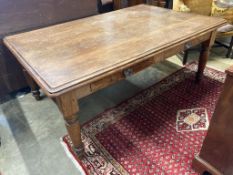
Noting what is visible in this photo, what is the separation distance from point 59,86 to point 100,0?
197cm

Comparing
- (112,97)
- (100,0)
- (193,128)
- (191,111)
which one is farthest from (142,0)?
(193,128)

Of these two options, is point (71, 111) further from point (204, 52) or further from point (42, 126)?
point (204, 52)

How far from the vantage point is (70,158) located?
4.76 feet

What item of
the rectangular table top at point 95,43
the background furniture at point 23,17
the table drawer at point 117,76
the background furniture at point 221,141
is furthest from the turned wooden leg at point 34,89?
the background furniture at point 221,141

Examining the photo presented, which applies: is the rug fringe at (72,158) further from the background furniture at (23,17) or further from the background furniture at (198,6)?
the background furniture at (198,6)

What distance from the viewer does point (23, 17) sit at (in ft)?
5.92

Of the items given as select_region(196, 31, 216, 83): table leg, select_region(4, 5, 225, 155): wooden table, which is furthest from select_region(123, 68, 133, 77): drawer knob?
select_region(196, 31, 216, 83): table leg

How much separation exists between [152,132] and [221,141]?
0.59 meters

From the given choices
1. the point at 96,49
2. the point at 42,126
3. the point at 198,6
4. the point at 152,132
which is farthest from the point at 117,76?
the point at 198,6

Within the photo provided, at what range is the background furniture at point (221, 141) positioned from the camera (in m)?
0.96

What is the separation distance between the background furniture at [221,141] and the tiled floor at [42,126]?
0.84 meters

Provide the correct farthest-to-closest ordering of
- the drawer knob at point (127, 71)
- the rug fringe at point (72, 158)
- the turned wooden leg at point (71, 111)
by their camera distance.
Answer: the rug fringe at point (72, 158) < the drawer knob at point (127, 71) < the turned wooden leg at point (71, 111)

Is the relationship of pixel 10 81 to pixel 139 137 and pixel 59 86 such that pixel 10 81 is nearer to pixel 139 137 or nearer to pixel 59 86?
pixel 59 86

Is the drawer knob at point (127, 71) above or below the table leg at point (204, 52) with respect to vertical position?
above
